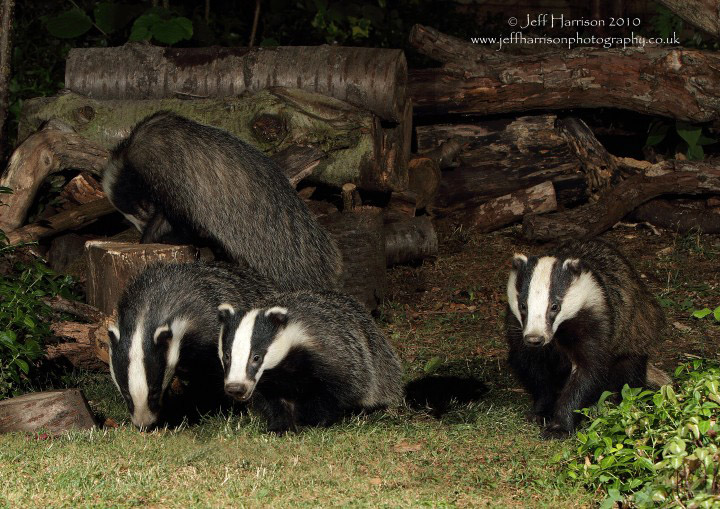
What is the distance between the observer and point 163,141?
6.62m

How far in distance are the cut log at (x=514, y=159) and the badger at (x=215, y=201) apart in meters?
2.51

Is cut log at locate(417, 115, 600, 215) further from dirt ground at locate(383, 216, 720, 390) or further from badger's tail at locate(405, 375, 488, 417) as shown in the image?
badger's tail at locate(405, 375, 488, 417)

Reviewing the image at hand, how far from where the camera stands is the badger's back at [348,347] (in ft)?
16.3

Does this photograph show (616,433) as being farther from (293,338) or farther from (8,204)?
(8,204)

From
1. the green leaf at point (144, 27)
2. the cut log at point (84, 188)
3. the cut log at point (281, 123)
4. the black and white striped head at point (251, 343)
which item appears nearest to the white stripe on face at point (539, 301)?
the black and white striped head at point (251, 343)

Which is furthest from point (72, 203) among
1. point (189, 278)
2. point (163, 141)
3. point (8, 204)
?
point (189, 278)

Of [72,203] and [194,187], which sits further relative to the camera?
[72,203]

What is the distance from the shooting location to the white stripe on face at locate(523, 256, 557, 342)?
4.53 metres

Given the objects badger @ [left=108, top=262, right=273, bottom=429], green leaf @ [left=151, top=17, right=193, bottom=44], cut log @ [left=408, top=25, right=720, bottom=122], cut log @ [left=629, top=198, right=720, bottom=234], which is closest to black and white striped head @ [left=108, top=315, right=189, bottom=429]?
badger @ [left=108, top=262, right=273, bottom=429]

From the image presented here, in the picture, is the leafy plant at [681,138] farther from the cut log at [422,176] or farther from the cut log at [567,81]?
the cut log at [422,176]

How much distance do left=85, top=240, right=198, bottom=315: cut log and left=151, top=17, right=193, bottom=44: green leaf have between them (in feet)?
11.5

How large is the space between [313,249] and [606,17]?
7.45 m

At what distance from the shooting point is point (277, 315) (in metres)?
4.72

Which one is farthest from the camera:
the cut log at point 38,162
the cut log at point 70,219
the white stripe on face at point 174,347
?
the cut log at point 70,219
